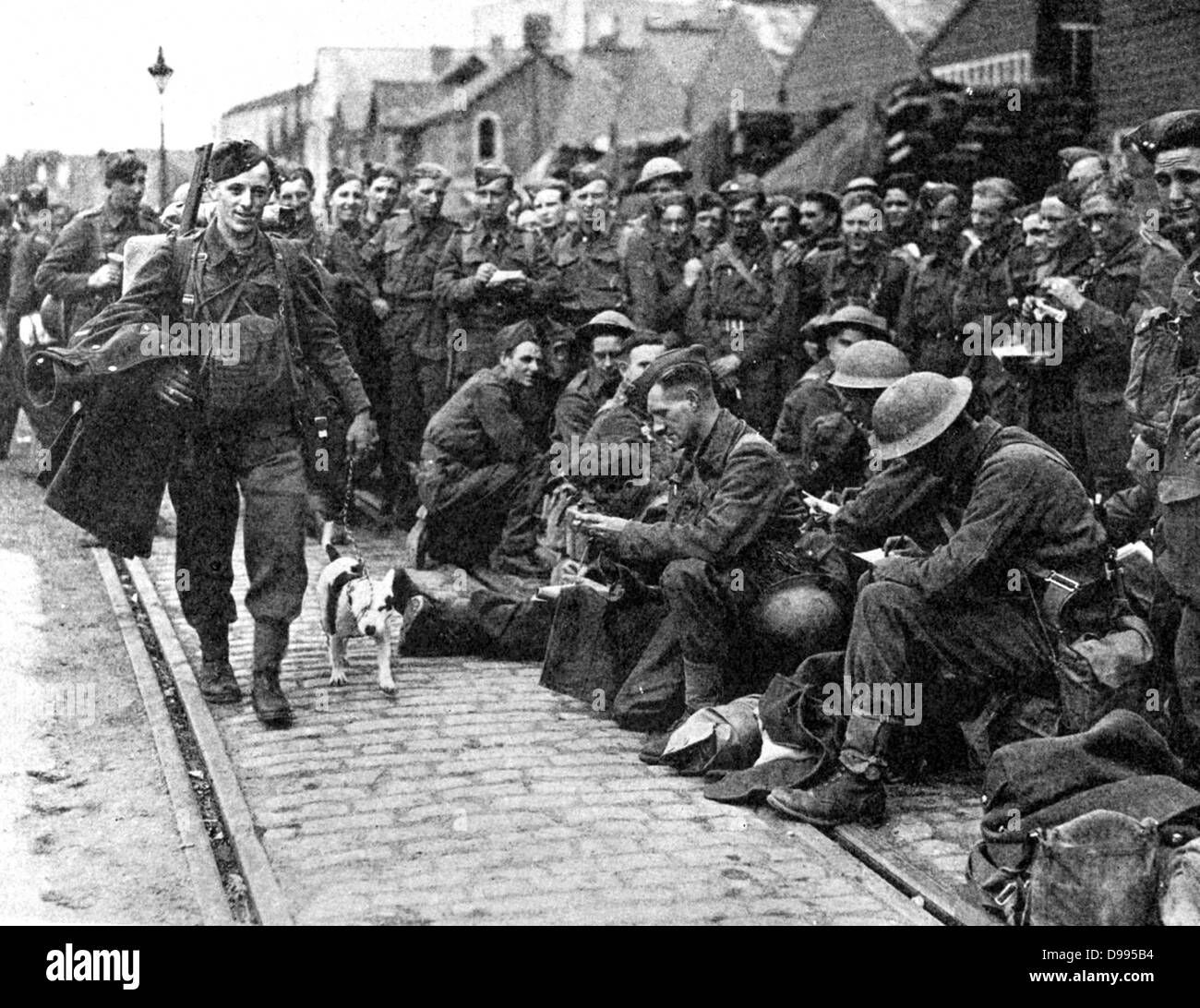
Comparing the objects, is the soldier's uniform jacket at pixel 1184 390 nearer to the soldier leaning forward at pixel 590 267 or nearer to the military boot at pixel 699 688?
the military boot at pixel 699 688

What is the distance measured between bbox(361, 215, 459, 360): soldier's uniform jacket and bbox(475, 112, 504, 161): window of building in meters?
43.3

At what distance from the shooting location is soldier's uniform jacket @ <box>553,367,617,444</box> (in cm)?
926

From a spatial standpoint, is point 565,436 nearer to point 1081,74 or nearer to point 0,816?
point 0,816

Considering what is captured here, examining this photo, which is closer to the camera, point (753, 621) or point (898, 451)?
point (898, 451)

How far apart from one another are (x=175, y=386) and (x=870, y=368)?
10.2 feet

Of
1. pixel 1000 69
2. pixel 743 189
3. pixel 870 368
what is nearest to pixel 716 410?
pixel 870 368

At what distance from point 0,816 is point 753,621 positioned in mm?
3168

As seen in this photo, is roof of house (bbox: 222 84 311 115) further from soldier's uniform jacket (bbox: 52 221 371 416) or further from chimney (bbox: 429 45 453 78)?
soldier's uniform jacket (bbox: 52 221 371 416)

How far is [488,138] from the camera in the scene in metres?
54.7

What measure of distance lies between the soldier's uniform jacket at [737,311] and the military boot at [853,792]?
5.30 metres

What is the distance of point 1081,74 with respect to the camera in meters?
18.4

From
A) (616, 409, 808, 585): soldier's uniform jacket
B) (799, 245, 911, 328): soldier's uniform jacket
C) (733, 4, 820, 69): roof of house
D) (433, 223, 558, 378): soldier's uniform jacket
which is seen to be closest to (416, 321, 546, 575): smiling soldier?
(433, 223, 558, 378): soldier's uniform jacket

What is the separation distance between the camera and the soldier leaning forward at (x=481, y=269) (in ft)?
35.8
